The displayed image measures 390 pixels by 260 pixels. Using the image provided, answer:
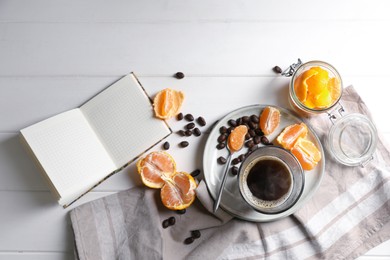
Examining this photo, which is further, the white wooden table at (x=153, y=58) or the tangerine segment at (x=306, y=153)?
the white wooden table at (x=153, y=58)

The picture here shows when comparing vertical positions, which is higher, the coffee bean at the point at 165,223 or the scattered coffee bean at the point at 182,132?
the scattered coffee bean at the point at 182,132

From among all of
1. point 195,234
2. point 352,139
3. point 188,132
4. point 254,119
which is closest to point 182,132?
point 188,132

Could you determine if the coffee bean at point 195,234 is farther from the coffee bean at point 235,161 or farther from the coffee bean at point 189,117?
the coffee bean at point 189,117

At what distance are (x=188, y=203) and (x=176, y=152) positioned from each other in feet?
0.64

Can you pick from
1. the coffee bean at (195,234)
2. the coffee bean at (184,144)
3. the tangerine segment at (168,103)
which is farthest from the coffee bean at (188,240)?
the tangerine segment at (168,103)

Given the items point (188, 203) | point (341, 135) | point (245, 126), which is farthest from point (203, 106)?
point (341, 135)

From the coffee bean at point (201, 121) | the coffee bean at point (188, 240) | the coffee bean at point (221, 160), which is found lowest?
the coffee bean at point (188, 240)

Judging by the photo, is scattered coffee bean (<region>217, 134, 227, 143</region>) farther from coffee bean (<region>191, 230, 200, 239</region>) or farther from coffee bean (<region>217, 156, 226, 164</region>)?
coffee bean (<region>191, 230, 200, 239</region>)

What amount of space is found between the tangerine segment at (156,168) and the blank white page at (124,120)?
54 mm

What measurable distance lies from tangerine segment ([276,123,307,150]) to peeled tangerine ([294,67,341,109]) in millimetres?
83

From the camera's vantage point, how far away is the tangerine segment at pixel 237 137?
1.78 m

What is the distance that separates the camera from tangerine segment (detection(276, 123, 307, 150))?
69.2 inches

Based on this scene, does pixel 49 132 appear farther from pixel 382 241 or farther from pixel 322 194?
pixel 382 241

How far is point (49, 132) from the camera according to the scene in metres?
1.81
